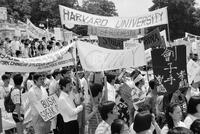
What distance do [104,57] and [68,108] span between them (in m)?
1.41

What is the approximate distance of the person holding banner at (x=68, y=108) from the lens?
5715 mm

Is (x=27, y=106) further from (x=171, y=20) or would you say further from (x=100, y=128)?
(x=171, y=20)

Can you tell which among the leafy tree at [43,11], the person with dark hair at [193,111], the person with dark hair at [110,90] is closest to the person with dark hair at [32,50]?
the person with dark hair at [110,90]

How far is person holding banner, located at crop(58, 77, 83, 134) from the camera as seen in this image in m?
5.71

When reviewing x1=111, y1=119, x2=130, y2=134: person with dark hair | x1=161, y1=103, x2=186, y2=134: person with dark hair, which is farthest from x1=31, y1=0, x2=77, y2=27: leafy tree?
x1=111, y1=119, x2=130, y2=134: person with dark hair

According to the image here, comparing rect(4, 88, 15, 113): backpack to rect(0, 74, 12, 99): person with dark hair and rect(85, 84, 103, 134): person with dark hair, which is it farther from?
rect(85, 84, 103, 134): person with dark hair

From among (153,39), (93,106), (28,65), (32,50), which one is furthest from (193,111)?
(32,50)

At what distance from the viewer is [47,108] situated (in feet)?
20.7

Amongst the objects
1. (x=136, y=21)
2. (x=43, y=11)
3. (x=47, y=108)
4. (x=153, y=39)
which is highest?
(x=43, y=11)

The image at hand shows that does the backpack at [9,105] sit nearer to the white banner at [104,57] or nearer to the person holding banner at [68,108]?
the person holding banner at [68,108]

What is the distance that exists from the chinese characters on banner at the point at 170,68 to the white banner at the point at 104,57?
0.99 meters

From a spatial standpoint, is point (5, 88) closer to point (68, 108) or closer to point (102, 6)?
point (68, 108)

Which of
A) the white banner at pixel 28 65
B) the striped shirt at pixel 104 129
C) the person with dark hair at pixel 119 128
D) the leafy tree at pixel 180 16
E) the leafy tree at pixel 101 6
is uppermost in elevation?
the leafy tree at pixel 101 6

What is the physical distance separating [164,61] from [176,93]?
2.05 ft
